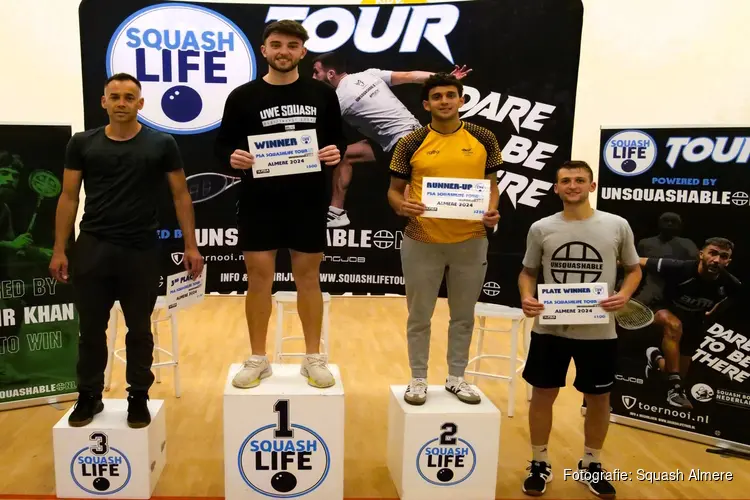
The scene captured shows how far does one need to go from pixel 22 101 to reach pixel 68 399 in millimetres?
3668

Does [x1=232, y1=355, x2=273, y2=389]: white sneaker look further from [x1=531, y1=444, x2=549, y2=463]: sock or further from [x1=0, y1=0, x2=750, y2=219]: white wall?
[x1=0, y1=0, x2=750, y2=219]: white wall

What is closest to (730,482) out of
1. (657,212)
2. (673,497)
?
(673,497)

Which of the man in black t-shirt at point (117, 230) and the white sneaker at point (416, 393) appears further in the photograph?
the white sneaker at point (416, 393)

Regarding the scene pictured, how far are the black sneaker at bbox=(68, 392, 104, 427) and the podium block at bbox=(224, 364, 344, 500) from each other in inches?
23.5

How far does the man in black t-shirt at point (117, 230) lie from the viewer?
2352 mm

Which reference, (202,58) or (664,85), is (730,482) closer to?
(202,58)

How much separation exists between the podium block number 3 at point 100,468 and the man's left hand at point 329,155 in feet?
4.85

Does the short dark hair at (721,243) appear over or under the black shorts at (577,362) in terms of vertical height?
over

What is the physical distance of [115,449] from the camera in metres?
2.48

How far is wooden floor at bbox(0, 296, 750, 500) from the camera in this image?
270 centimetres

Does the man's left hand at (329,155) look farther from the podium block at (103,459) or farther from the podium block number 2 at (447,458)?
the podium block at (103,459)

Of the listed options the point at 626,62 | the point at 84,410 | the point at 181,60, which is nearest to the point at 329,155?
the point at 181,60

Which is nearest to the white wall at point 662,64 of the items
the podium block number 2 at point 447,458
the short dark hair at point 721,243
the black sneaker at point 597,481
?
the short dark hair at point 721,243

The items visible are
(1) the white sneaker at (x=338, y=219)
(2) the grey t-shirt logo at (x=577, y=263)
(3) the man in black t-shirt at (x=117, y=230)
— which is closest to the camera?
(3) the man in black t-shirt at (x=117, y=230)
